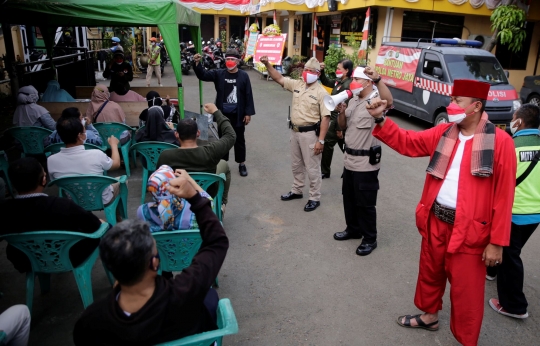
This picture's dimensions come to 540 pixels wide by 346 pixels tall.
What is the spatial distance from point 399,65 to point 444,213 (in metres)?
8.34

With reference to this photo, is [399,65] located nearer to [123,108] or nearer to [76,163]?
[123,108]

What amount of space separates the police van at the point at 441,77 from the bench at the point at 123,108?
19.8ft

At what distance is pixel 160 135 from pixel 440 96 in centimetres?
619

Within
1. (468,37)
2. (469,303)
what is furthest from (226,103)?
(468,37)

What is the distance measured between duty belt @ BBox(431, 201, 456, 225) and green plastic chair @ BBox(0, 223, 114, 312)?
2.24 meters

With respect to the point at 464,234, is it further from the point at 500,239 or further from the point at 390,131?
the point at 390,131

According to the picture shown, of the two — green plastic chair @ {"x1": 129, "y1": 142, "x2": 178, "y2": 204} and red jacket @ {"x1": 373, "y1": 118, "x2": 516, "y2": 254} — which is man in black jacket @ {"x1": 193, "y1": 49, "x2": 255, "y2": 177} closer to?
green plastic chair @ {"x1": 129, "y1": 142, "x2": 178, "y2": 204}

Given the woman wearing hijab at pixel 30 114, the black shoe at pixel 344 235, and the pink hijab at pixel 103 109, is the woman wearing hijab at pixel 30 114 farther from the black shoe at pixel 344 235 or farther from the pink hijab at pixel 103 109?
the black shoe at pixel 344 235

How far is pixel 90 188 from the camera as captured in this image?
12.0 feet

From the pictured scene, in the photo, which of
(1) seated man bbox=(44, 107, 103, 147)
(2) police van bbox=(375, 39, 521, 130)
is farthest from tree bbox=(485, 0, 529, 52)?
(1) seated man bbox=(44, 107, 103, 147)

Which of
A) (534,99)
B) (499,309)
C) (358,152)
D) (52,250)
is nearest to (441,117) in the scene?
(534,99)

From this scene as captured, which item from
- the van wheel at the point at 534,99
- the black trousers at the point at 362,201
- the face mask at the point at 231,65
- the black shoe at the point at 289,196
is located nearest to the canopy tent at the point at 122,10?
the face mask at the point at 231,65

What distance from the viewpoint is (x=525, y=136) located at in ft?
10.5

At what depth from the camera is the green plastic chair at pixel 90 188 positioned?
3.54 m
